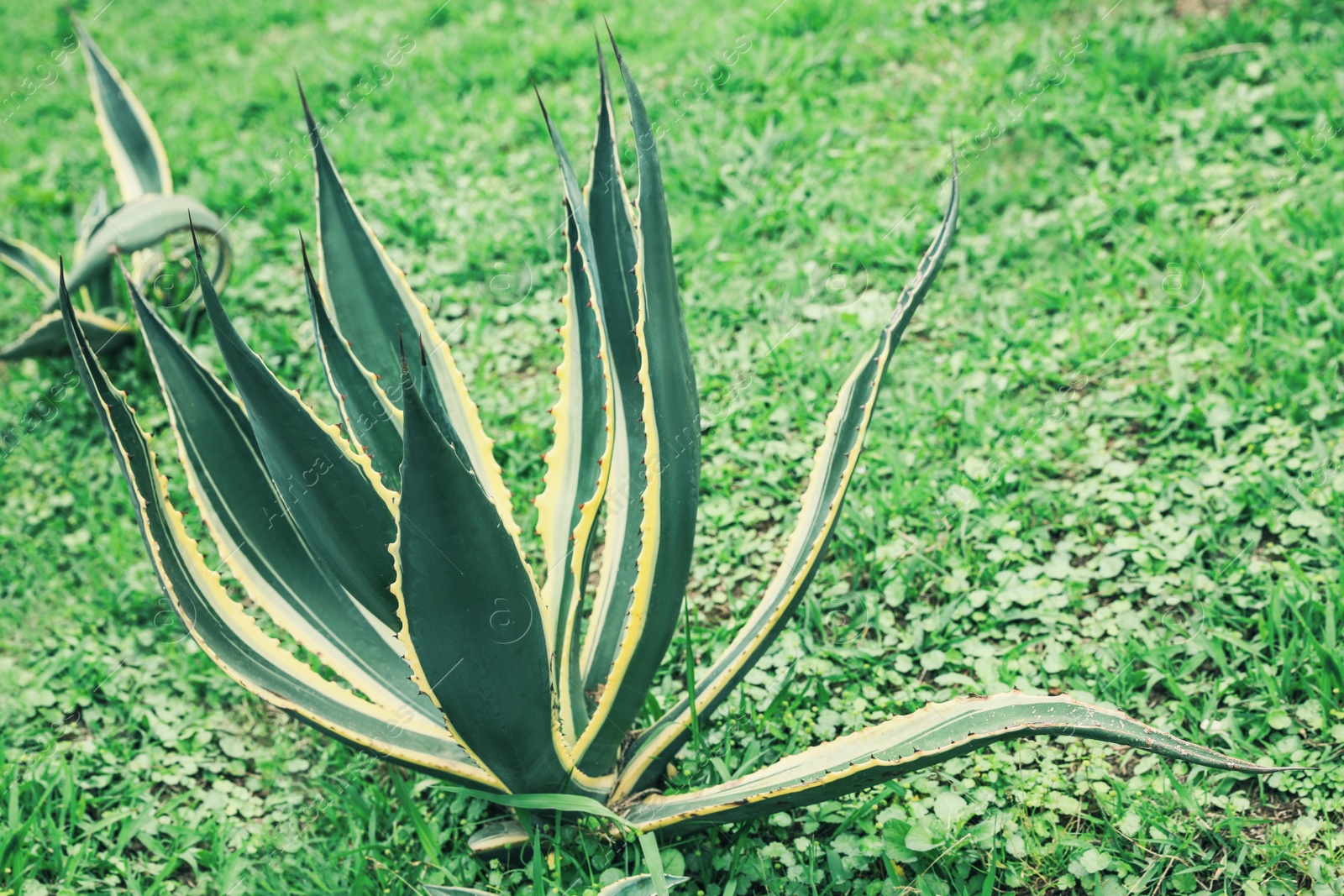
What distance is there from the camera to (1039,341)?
8.96ft

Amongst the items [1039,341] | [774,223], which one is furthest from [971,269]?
[774,223]

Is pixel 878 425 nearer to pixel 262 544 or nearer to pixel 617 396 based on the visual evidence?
pixel 617 396

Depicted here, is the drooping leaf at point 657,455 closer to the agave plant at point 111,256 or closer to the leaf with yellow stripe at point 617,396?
the leaf with yellow stripe at point 617,396

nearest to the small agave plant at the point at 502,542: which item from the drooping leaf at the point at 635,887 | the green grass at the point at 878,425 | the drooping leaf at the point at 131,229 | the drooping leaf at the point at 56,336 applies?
the drooping leaf at the point at 635,887

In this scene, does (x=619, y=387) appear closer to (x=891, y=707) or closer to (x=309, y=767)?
(x=891, y=707)

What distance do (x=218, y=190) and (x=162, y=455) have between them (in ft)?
→ 4.43

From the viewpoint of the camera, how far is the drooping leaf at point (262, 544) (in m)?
1.66

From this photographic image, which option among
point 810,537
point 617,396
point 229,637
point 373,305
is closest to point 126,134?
point 373,305

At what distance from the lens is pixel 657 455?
1471 mm

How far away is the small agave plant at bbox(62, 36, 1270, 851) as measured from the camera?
4.52 ft

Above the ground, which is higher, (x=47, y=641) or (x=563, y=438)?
(x=563, y=438)

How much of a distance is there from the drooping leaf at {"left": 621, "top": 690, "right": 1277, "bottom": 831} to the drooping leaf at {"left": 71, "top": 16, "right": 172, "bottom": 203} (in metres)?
2.50

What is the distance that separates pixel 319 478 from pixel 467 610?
32cm

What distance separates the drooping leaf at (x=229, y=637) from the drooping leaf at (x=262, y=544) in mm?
48
